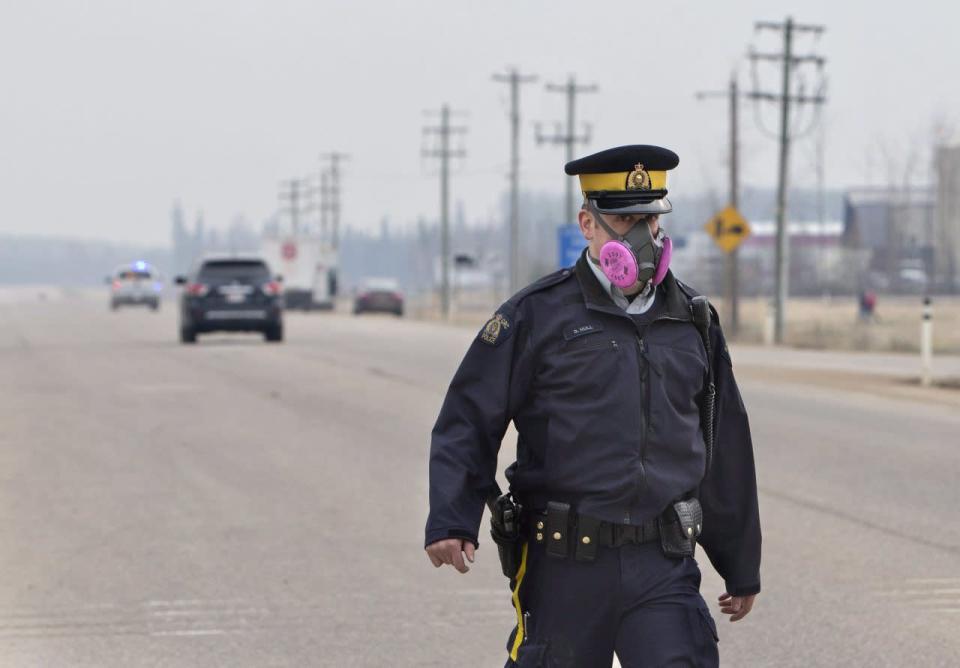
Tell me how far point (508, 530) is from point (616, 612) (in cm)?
35

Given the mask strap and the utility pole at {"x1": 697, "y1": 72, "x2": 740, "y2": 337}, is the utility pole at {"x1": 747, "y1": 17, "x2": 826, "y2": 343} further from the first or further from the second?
the mask strap

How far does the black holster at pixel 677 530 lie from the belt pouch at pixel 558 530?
23 cm

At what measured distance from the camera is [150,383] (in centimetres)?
2336


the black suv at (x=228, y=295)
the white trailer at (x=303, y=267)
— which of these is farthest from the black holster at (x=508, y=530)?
the white trailer at (x=303, y=267)

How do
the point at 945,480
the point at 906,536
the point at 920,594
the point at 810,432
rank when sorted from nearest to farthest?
the point at 920,594 < the point at 906,536 < the point at 945,480 < the point at 810,432

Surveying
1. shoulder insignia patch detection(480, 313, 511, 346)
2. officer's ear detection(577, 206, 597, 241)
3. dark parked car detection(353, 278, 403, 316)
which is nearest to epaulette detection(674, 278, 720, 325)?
officer's ear detection(577, 206, 597, 241)

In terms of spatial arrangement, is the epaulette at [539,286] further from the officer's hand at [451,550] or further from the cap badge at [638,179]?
the officer's hand at [451,550]

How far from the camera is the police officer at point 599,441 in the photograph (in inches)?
173

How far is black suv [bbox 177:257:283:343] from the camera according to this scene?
114 ft

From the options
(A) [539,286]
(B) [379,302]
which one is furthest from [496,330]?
(B) [379,302]

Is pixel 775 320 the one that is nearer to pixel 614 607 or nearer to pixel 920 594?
pixel 920 594

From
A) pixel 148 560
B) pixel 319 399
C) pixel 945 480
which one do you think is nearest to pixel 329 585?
pixel 148 560

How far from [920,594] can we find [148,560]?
12.8 feet

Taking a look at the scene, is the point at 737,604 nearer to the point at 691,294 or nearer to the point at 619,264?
the point at 691,294
